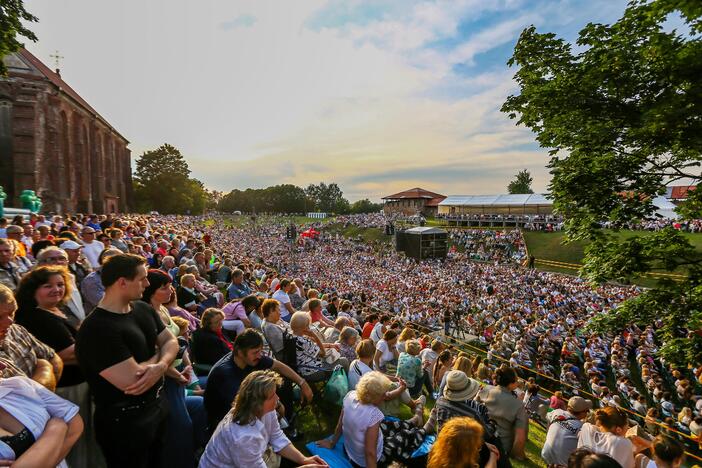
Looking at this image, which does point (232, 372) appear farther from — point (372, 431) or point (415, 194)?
point (415, 194)

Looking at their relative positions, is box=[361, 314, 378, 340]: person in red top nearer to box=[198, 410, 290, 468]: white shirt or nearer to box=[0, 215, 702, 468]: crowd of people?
box=[0, 215, 702, 468]: crowd of people

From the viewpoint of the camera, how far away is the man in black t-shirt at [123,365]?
7.93 feet

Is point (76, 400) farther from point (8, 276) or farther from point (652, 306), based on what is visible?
point (652, 306)

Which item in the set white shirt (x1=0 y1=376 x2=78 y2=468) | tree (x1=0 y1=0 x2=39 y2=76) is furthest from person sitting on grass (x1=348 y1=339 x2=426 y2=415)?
tree (x1=0 y1=0 x2=39 y2=76)

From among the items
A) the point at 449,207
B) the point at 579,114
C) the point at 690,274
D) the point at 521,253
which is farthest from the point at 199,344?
the point at 449,207

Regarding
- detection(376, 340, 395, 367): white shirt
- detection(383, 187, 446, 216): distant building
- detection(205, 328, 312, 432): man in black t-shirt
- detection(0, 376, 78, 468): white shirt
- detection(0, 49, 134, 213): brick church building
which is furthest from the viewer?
detection(383, 187, 446, 216): distant building

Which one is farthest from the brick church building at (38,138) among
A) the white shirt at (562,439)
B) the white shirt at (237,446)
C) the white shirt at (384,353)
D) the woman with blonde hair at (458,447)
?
the white shirt at (562,439)

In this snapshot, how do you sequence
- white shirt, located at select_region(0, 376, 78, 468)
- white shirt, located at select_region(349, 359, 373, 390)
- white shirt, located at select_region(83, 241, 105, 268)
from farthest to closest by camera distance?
white shirt, located at select_region(83, 241, 105, 268)
white shirt, located at select_region(349, 359, 373, 390)
white shirt, located at select_region(0, 376, 78, 468)

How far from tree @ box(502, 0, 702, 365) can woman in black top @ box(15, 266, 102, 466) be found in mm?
8268

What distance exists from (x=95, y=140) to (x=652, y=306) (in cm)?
4299

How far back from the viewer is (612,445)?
3.73m

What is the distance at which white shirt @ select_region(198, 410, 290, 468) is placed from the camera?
2617mm

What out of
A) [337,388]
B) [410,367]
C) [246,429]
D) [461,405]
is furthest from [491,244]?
[246,429]

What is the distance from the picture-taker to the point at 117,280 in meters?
2.55
